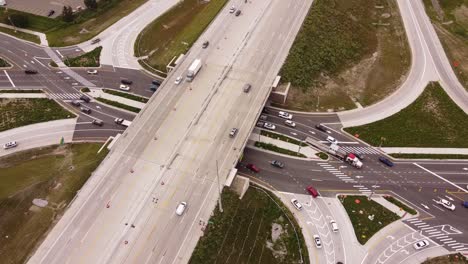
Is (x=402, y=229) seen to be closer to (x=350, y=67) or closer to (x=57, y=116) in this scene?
(x=350, y=67)

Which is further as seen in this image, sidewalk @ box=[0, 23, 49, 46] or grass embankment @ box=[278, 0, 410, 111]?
sidewalk @ box=[0, 23, 49, 46]

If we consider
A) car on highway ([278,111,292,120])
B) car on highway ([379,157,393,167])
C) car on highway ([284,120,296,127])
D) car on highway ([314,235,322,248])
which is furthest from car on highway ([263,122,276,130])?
car on highway ([314,235,322,248])

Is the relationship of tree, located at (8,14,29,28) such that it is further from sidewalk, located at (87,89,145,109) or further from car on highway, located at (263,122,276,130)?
car on highway, located at (263,122,276,130)

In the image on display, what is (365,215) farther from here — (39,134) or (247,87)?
(39,134)

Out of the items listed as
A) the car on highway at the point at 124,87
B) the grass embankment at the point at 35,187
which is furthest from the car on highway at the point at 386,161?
the car on highway at the point at 124,87

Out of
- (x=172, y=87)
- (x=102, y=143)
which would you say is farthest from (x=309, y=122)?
(x=102, y=143)

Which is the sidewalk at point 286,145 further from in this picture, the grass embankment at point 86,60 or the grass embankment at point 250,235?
the grass embankment at point 86,60

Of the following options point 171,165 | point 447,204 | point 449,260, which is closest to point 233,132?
point 171,165
